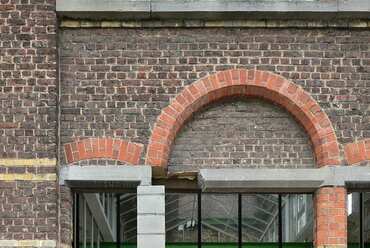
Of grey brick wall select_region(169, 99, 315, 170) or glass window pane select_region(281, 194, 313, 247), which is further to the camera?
glass window pane select_region(281, 194, 313, 247)

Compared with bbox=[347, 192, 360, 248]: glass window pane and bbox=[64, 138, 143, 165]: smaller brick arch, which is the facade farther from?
bbox=[347, 192, 360, 248]: glass window pane

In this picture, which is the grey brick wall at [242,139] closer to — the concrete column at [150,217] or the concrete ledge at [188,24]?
the concrete column at [150,217]

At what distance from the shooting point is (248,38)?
13.1 m

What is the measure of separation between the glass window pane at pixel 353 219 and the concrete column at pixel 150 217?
9.77 feet

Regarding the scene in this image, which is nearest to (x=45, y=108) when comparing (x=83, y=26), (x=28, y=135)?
(x=28, y=135)

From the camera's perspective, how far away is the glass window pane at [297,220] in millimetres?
14188

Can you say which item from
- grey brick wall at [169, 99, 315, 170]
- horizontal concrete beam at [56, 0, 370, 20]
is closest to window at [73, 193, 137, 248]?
grey brick wall at [169, 99, 315, 170]

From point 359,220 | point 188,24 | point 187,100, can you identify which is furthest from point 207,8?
point 359,220

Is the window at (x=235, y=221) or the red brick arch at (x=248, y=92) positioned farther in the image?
the window at (x=235, y=221)

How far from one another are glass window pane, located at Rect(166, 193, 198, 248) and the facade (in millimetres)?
1363

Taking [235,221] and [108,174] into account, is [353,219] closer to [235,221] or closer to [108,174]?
[235,221]

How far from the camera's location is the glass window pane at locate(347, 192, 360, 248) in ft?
46.3

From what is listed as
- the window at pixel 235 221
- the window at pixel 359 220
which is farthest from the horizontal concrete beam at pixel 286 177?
the window at pixel 235 221

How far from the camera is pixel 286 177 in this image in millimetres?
12875
